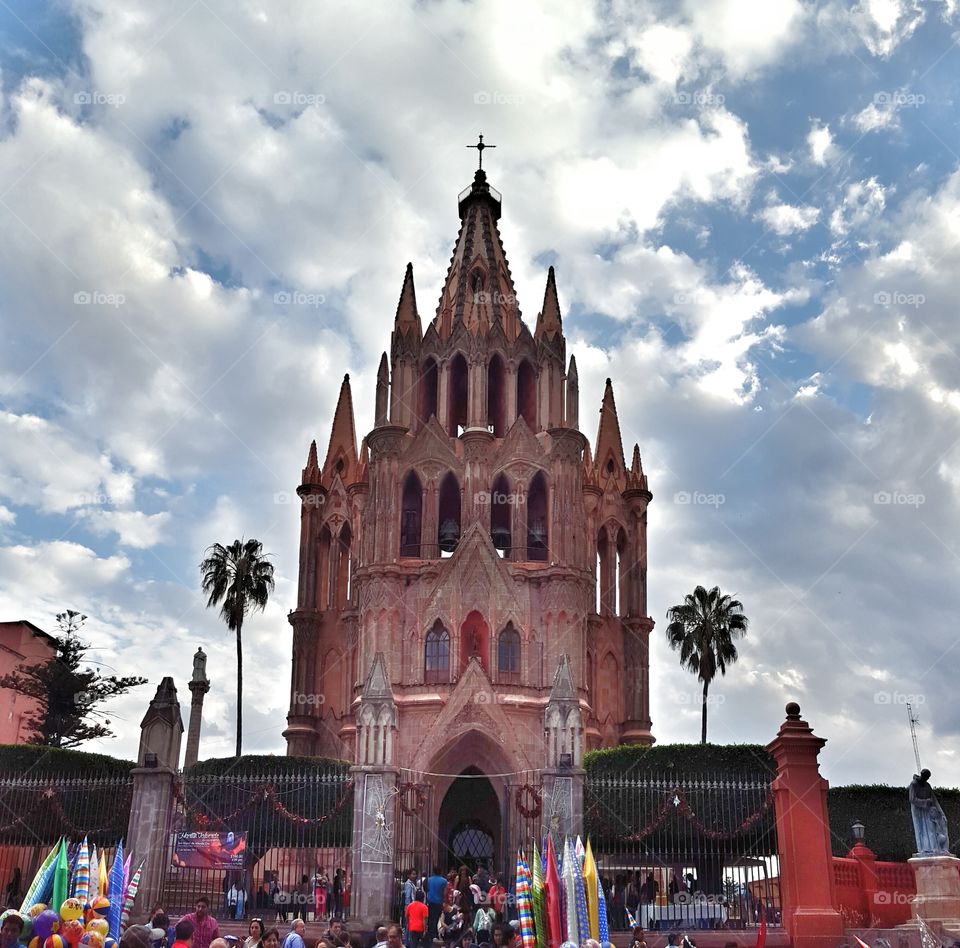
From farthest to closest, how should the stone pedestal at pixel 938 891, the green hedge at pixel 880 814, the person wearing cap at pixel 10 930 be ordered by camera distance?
the green hedge at pixel 880 814 → the stone pedestal at pixel 938 891 → the person wearing cap at pixel 10 930

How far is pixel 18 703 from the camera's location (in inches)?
2126

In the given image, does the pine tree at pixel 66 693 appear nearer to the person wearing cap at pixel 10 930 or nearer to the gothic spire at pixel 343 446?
the gothic spire at pixel 343 446

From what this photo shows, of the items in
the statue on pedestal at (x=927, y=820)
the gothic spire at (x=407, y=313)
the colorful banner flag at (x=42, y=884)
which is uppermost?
the gothic spire at (x=407, y=313)

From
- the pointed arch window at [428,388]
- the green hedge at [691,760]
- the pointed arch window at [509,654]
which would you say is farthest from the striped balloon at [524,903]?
the pointed arch window at [428,388]

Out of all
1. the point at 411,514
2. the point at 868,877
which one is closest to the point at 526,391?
the point at 411,514

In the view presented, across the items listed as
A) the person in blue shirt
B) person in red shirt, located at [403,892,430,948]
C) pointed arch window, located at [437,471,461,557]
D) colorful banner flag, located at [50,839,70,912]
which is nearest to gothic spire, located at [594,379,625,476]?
pointed arch window, located at [437,471,461,557]

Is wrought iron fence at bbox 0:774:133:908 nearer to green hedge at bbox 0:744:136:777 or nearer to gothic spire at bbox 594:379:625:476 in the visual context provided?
green hedge at bbox 0:744:136:777

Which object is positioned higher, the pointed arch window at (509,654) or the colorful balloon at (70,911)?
the pointed arch window at (509,654)

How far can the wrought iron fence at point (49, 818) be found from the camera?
23500 mm

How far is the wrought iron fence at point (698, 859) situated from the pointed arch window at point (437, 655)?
10506mm

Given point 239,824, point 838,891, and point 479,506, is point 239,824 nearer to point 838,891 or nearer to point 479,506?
point 838,891

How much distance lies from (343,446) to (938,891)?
34388 millimetres

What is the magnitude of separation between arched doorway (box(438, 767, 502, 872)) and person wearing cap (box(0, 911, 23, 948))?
30.1 meters

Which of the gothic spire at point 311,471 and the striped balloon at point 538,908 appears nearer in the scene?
the striped balloon at point 538,908
